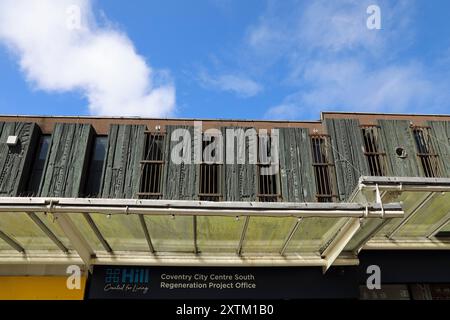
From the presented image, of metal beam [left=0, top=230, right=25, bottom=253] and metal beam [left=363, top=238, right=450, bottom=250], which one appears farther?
metal beam [left=363, top=238, right=450, bottom=250]

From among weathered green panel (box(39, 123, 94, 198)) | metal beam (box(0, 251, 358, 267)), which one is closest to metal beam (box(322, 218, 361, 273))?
metal beam (box(0, 251, 358, 267))

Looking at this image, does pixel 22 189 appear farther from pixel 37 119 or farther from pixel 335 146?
pixel 335 146

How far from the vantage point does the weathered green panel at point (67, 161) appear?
16766 mm

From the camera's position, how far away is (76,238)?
33.0ft

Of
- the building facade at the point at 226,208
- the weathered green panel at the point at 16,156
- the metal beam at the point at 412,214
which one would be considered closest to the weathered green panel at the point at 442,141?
the building facade at the point at 226,208

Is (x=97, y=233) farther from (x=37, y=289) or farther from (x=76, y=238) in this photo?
(x=37, y=289)

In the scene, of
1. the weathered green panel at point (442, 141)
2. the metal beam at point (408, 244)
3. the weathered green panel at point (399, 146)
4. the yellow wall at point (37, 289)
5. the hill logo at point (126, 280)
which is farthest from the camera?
the weathered green panel at point (442, 141)

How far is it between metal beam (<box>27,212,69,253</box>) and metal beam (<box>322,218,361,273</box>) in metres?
7.79

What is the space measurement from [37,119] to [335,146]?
1501 cm

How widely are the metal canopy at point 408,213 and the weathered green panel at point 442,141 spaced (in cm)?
660

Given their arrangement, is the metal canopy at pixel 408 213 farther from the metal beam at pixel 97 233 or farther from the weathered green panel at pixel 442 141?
the metal beam at pixel 97 233

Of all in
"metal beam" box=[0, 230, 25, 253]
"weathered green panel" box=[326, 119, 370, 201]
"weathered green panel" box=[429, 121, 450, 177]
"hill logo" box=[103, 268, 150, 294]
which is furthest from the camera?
"weathered green panel" box=[429, 121, 450, 177]

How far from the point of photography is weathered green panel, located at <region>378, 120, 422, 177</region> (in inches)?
693

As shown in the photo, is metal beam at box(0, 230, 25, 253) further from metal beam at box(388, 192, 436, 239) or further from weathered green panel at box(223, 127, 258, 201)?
metal beam at box(388, 192, 436, 239)
